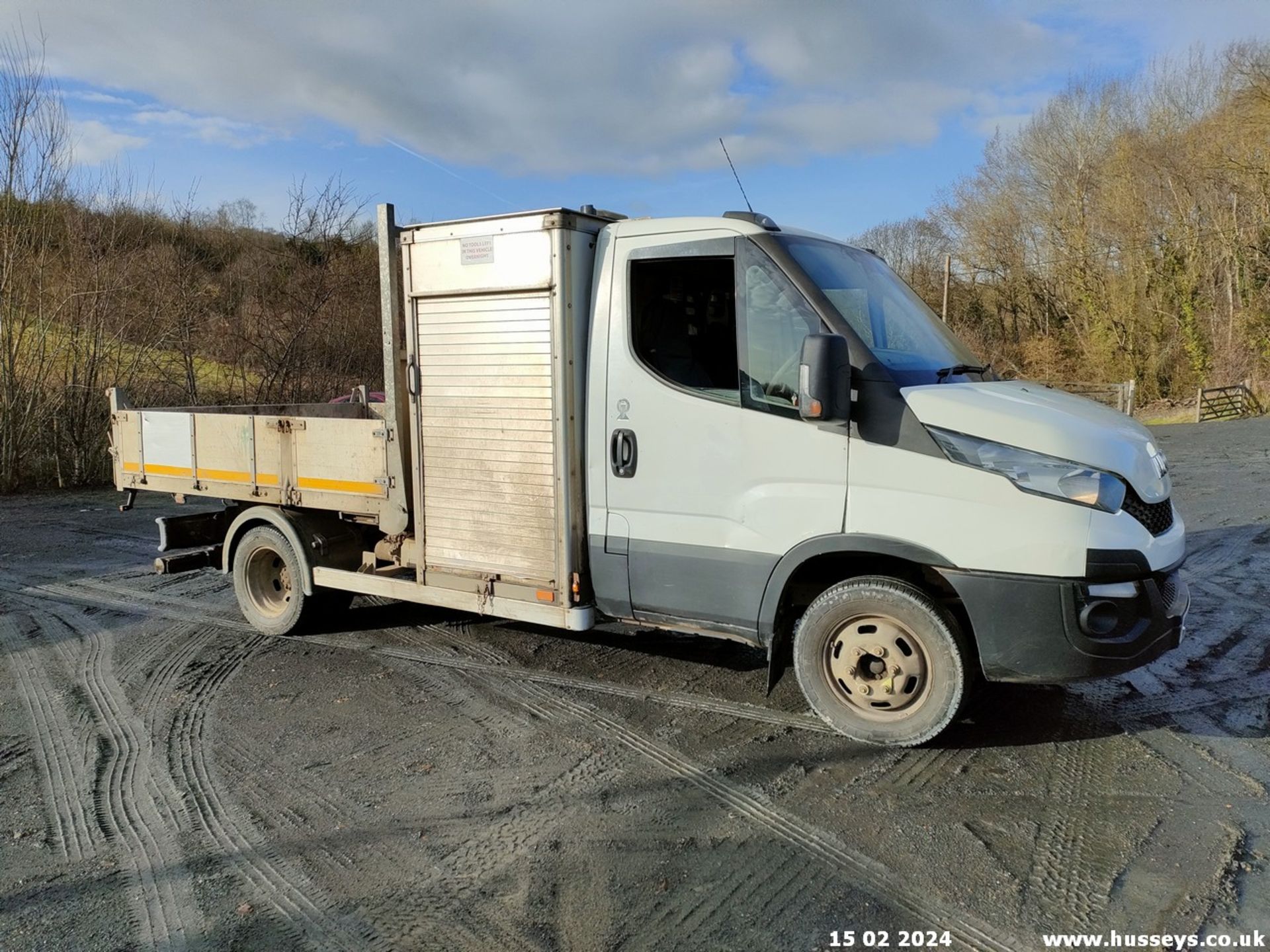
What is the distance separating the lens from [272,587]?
6.79 meters

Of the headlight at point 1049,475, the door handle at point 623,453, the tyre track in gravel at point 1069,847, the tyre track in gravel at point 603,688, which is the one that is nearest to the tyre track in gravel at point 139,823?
the tyre track in gravel at point 603,688

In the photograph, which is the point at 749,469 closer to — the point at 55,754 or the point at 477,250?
the point at 477,250

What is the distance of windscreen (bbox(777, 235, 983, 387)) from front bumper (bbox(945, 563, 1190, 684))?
1.06m

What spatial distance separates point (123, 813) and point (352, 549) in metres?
2.76

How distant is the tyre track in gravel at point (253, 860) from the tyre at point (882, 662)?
2.37m

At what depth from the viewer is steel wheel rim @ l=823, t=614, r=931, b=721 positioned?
414 cm

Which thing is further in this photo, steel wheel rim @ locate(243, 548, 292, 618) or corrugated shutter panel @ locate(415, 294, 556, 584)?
steel wheel rim @ locate(243, 548, 292, 618)

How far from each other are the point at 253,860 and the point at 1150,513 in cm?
413

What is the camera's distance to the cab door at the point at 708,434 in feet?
14.0

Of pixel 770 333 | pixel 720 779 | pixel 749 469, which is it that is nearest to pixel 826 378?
pixel 770 333

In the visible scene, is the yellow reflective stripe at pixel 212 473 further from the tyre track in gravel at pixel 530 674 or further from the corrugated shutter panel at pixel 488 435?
the corrugated shutter panel at pixel 488 435

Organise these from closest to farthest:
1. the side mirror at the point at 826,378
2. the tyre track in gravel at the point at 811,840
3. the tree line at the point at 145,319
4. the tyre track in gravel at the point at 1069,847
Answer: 1. the tyre track in gravel at the point at 811,840
2. the tyre track in gravel at the point at 1069,847
3. the side mirror at the point at 826,378
4. the tree line at the point at 145,319

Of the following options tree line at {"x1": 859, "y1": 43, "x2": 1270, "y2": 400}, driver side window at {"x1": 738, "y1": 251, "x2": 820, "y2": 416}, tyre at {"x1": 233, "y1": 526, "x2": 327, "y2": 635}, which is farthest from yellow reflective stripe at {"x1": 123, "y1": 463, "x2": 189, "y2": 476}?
tree line at {"x1": 859, "y1": 43, "x2": 1270, "y2": 400}

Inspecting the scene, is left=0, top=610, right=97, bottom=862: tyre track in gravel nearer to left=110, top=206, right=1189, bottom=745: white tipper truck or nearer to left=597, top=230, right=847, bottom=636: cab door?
left=110, top=206, right=1189, bottom=745: white tipper truck
